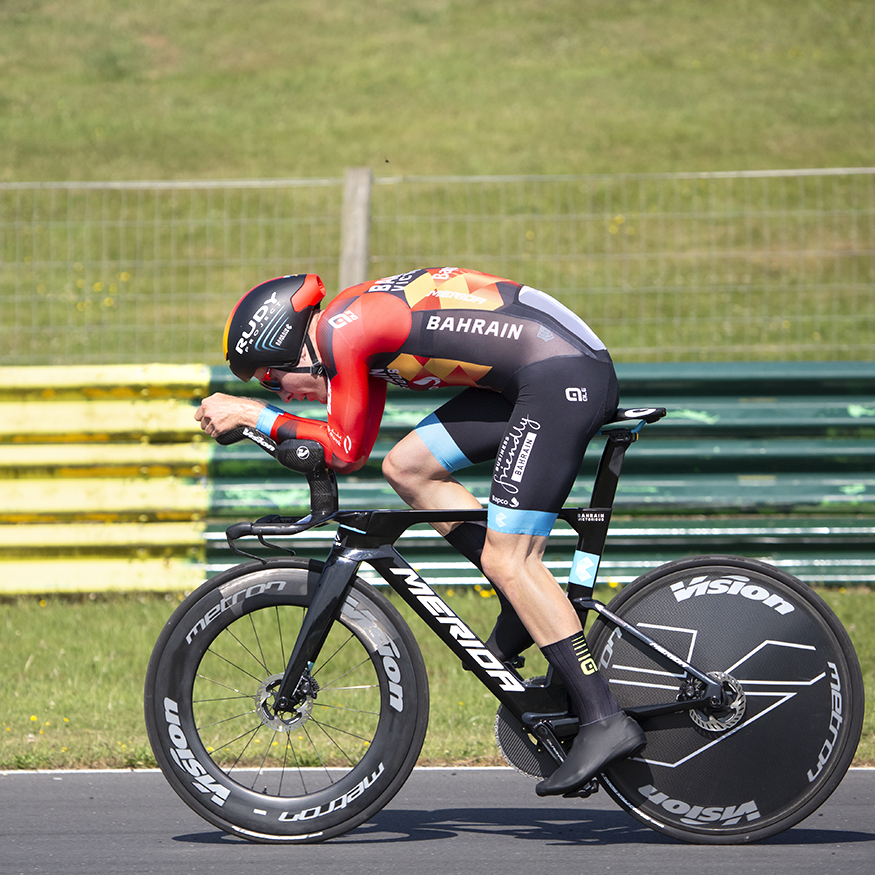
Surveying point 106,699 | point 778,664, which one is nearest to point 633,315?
point 106,699

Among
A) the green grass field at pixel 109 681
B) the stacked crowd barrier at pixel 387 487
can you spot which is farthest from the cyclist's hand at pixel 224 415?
the stacked crowd barrier at pixel 387 487

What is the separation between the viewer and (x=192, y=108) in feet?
80.5

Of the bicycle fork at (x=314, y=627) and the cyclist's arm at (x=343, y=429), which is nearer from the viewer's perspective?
the cyclist's arm at (x=343, y=429)

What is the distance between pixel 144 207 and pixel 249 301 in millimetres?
14462

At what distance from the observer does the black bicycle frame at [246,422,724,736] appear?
3.90 metres

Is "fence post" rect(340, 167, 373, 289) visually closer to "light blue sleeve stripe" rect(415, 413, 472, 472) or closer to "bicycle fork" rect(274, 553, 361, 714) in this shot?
"light blue sleeve stripe" rect(415, 413, 472, 472)

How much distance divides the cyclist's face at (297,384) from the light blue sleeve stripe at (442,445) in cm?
32

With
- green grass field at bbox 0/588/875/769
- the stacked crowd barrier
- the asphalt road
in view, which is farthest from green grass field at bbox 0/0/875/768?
the asphalt road

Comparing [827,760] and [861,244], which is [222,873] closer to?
[827,760]

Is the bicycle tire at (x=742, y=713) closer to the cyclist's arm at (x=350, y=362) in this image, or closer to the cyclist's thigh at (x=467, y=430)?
the cyclist's thigh at (x=467, y=430)

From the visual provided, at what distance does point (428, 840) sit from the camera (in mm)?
4043

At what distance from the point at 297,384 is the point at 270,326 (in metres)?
0.22

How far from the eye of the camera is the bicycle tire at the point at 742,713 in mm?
3895

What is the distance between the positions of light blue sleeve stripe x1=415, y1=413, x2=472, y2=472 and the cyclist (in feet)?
0.56
